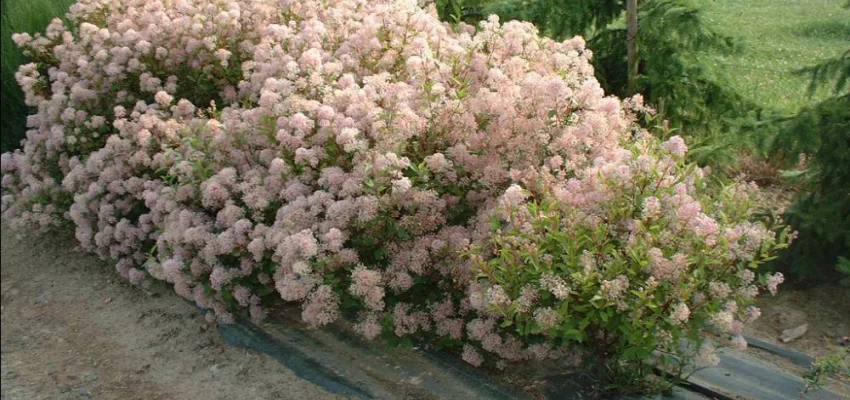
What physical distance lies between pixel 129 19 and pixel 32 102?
0.82 metres

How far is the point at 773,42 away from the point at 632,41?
74 cm

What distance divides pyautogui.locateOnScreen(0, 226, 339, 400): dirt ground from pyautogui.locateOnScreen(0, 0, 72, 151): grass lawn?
156 centimetres

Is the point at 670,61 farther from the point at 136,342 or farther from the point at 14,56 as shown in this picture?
the point at 14,56

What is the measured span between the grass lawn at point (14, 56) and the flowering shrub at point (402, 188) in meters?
1.76

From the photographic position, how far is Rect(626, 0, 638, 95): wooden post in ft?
15.5

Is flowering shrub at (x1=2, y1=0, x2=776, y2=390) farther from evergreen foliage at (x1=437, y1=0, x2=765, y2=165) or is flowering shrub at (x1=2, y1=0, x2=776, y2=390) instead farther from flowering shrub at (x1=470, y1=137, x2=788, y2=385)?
evergreen foliage at (x1=437, y1=0, x2=765, y2=165)

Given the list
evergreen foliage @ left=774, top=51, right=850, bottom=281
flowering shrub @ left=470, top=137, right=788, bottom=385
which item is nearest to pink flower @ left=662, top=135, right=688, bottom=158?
flowering shrub @ left=470, top=137, right=788, bottom=385

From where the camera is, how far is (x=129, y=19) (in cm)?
504

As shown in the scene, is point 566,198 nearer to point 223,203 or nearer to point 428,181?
point 428,181

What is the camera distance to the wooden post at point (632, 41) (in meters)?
4.72

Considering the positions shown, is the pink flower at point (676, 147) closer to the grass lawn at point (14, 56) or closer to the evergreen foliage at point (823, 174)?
the evergreen foliage at point (823, 174)

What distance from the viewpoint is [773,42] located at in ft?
14.6

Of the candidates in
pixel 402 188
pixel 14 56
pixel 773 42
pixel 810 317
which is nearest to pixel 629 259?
pixel 402 188

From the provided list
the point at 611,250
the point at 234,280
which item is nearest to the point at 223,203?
the point at 234,280
